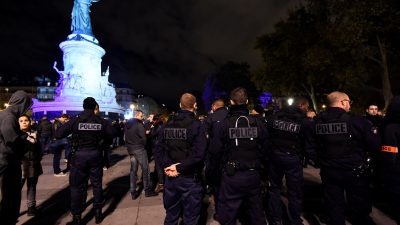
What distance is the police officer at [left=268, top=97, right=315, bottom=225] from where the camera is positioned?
4.69 meters

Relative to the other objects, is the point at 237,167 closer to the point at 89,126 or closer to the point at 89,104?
the point at 89,126

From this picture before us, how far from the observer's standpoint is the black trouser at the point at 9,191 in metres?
3.96

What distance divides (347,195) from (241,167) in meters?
1.72

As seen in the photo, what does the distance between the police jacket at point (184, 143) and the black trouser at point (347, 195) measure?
6.54ft

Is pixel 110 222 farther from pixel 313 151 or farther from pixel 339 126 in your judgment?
pixel 339 126

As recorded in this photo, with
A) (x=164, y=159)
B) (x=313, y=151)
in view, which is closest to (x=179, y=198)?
(x=164, y=159)

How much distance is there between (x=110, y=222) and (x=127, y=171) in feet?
17.0

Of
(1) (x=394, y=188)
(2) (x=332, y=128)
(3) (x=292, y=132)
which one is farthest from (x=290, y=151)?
(1) (x=394, y=188)

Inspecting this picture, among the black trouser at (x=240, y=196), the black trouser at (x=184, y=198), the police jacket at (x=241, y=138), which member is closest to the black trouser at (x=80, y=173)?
the black trouser at (x=184, y=198)

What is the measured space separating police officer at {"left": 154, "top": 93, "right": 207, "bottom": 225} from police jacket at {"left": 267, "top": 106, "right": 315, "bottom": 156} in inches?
63.3

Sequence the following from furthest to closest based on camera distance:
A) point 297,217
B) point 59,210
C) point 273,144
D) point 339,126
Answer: point 59,210 → point 273,144 → point 297,217 → point 339,126

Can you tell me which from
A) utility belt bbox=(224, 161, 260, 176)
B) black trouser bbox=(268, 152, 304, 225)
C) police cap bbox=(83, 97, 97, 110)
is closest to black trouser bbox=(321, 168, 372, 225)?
black trouser bbox=(268, 152, 304, 225)

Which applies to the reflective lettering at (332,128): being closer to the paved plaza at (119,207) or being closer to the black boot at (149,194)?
the paved plaza at (119,207)

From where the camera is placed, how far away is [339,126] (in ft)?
13.6
